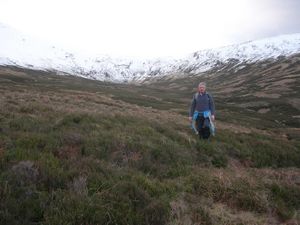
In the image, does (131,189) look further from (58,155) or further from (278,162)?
(278,162)

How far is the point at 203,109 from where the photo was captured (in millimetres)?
13742

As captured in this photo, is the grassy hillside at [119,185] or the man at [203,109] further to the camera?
the man at [203,109]

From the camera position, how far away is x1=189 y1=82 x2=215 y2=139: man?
541 inches

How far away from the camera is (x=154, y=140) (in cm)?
1174

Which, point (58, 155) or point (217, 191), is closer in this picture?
point (217, 191)

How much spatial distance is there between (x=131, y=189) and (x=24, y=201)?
74.4 inches

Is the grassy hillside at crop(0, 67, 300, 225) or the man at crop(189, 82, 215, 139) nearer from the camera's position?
the grassy hillside at crop(0, 67, 300, 225)

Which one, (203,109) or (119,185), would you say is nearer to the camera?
(119,185)

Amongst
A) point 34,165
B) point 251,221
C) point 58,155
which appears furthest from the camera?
point 58,155

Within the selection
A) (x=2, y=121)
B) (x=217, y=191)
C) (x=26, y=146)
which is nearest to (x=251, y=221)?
(x=217, y=191)

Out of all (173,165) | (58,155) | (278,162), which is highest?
(58,155)

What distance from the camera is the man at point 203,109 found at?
1373cm

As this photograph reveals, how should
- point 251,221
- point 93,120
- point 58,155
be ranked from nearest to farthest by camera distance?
point 251,221 < point 58,155 < point 93,120

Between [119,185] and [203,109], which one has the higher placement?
[203,109]
